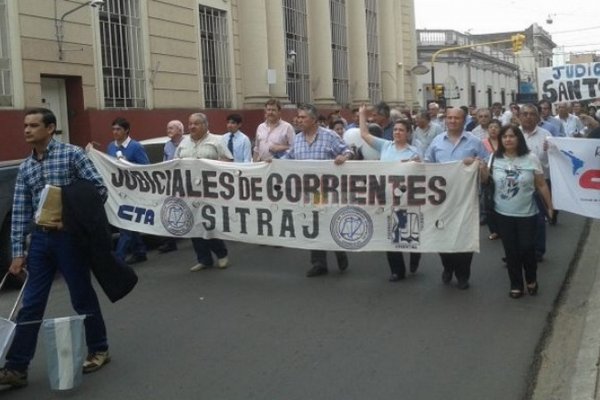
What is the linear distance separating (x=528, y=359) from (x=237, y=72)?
1713 cm

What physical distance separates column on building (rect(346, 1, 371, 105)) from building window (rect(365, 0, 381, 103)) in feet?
5.01

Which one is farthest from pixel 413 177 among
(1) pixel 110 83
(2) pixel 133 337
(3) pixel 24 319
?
(1) pixel 110 83

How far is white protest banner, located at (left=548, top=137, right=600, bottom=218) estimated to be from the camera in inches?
308

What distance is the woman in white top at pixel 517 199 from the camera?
6957 mm

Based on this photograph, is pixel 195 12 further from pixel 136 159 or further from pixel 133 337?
pixel 133 337

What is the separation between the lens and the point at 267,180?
8352 millimetres

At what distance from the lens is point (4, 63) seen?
13.4 m

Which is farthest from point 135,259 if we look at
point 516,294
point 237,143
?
point 516,294

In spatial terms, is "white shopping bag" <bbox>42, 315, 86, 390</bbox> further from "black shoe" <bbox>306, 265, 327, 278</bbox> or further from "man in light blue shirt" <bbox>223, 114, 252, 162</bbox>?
"man in light blue shirt" <bbox>223, 114, 252, 162</bbox>

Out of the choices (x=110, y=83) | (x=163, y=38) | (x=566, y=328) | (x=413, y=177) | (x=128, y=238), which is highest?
(x=163, y=38)

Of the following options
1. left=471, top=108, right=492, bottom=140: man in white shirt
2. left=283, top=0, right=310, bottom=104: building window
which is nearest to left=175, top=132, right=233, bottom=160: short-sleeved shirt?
left=471, top=108, right=492, bottom=140: man in white shirt

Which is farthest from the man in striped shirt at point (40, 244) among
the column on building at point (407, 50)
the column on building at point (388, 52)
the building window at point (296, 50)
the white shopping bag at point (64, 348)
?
the column on building at point (407, 50)

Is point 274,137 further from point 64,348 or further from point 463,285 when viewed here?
point 64,348

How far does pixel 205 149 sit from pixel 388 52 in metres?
24.5
